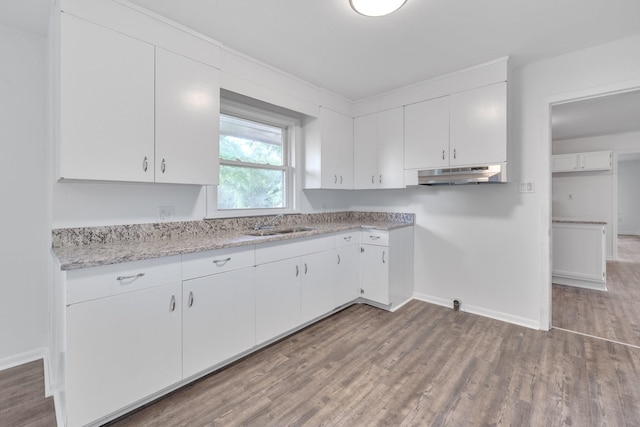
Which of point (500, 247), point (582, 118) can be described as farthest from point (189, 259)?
point (582, 118)

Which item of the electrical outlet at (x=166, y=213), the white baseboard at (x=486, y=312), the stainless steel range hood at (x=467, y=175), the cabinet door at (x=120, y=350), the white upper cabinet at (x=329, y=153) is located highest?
the white upper cabinet at (x=329, y=153)

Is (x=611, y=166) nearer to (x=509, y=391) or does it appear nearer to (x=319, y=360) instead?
(x=509, y=391)

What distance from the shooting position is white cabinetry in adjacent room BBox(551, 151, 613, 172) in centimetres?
529

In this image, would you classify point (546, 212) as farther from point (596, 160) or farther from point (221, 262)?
point (596, 160)

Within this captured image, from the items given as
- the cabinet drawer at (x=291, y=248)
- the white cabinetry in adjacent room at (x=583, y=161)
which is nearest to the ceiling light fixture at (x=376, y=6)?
the cabinet drawer at (x=291, y=248)

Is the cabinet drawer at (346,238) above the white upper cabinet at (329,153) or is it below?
below

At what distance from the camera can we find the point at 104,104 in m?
1.76

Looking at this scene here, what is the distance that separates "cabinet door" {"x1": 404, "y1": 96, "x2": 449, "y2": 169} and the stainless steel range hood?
13 centimetres

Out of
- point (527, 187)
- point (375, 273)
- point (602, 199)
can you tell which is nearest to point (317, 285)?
point (375, 273)

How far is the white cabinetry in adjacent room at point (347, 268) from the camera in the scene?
3.02 metres

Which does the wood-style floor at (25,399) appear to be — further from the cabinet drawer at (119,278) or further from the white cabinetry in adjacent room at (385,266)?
the white cabinetry in adjacent room at (385,266)

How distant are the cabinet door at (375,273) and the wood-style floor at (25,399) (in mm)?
2636

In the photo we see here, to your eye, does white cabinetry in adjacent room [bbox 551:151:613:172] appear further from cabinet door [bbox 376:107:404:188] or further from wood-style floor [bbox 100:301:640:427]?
wood-style floor [bbox 100:301:640:427]

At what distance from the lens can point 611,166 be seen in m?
5.31
